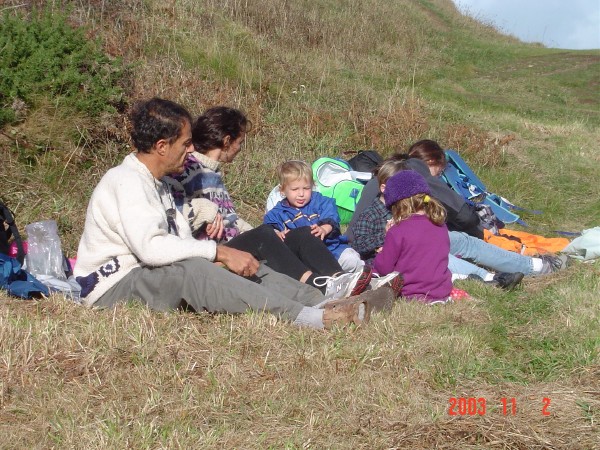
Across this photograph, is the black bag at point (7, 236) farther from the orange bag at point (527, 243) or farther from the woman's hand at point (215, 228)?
the orange bag at point (527, 243)

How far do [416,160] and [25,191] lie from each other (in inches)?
139

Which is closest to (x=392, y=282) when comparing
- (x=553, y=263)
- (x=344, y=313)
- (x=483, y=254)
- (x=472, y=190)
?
(x=344, y=313)

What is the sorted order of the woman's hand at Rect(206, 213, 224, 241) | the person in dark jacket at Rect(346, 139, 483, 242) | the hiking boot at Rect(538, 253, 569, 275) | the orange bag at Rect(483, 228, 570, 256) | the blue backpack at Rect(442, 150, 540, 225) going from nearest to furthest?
1. the woman's hand at Rect(206, 213, 224, 241)
2. the hiking boot at Rect(538, 253, 569, 275)
3. the person in dark jacket at Rect(346, 139, 483, 242)
4. the orange bag at Rect(483, 228, 570, 256)
5. the blue backpack at Rect(442, 150, 540, 225)

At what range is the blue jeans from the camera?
21.5ft

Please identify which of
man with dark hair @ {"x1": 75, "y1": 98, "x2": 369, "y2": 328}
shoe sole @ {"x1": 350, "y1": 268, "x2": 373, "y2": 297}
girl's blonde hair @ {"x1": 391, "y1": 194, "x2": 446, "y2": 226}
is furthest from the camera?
girl's blonde hair @ {"x1": 391, "y1": 194, "x2": 446, "y2": 226}

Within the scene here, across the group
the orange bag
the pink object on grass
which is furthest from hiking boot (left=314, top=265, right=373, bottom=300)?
the orange bag

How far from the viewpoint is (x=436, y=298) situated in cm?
514

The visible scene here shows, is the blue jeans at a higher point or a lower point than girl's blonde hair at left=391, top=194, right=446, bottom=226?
lower

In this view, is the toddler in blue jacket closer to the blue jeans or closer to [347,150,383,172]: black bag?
the blue jeans

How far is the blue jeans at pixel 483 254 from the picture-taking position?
6.55 m

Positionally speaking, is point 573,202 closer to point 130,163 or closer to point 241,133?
point 241,133

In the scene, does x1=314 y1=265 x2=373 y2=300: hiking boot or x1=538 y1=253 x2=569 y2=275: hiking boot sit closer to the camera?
x1=314 y1=265 x2=373 y2=300: hiking boot

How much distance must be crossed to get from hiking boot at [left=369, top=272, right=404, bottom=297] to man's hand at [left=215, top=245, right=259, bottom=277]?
2.85 ft

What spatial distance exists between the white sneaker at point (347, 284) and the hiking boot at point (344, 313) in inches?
13.3
